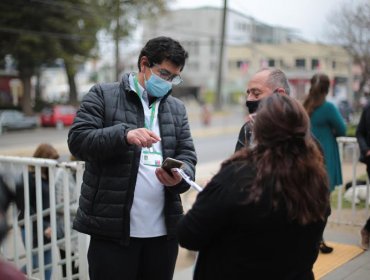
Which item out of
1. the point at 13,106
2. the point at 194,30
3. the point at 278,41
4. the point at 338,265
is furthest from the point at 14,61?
the point at 194,30

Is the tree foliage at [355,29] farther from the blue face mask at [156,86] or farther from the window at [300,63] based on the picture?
the window at [300,63]

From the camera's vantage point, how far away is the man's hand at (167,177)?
8.58 feet

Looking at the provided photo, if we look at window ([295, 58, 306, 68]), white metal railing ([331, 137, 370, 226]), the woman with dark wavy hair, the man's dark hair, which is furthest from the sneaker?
window ([295, 58, 306, 68])

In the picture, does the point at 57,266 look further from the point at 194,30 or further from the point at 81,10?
the point at 194,30

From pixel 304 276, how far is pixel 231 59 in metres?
78.8

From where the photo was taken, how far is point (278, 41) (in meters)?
70.2

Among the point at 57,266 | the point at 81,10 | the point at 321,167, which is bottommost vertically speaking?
the point at 57,266

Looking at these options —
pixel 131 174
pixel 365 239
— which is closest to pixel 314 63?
pixel 365 239

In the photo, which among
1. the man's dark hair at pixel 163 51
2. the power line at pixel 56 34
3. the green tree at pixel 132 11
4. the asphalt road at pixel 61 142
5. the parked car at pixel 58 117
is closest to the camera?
the man's dark hair at pixel 163 51

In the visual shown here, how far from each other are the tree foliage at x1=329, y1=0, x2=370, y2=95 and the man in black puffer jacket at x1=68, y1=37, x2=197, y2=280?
1185 cm

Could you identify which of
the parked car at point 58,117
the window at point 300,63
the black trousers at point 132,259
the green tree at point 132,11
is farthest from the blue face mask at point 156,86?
the window at point 300,63

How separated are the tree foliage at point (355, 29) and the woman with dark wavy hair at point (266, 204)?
12.4 metres

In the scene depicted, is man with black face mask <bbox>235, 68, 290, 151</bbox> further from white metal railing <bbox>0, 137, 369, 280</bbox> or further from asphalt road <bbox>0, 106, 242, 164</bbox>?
asphalt road <bbox>0, 106, 242, 164</bbox>

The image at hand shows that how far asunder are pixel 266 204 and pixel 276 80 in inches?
49.7
